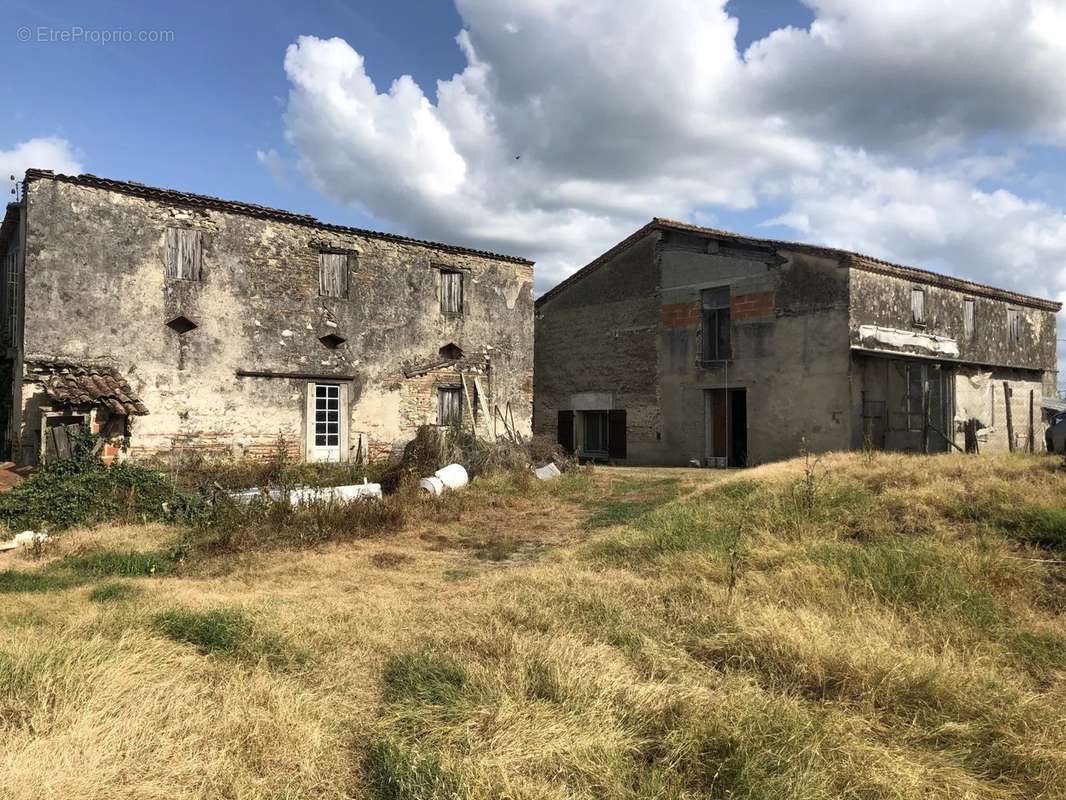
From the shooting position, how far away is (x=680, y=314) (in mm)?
18859

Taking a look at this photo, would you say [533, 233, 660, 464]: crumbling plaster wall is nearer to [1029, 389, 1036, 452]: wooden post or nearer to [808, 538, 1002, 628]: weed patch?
[1029, 389, 1036, 452]: wooden post

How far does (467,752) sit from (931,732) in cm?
215

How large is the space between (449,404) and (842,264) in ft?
31.8

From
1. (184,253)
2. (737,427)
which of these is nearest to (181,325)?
(184,253)

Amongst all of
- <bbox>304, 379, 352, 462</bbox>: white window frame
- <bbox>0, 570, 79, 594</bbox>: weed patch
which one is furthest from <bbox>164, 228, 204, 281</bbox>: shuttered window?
<bbox>0, 570, 79, 594</bbox>: weed patch

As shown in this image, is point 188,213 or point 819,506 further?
point 188,213

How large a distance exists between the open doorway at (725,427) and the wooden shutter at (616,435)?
2631 millimetres

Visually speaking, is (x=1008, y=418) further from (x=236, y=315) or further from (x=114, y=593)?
(x=114, y=593)

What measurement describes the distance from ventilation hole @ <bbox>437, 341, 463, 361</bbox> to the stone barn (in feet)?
18.5

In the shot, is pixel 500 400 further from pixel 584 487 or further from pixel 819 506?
pixel 819 506

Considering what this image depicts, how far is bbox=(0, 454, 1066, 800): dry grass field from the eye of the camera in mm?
2885

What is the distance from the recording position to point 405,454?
13.7 m

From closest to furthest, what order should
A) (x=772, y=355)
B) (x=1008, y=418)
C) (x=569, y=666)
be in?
(x=569, y=666), (x=772, y=355), (x=1008, y=418)

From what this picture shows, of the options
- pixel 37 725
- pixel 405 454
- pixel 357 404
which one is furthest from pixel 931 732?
pixel 357 404
